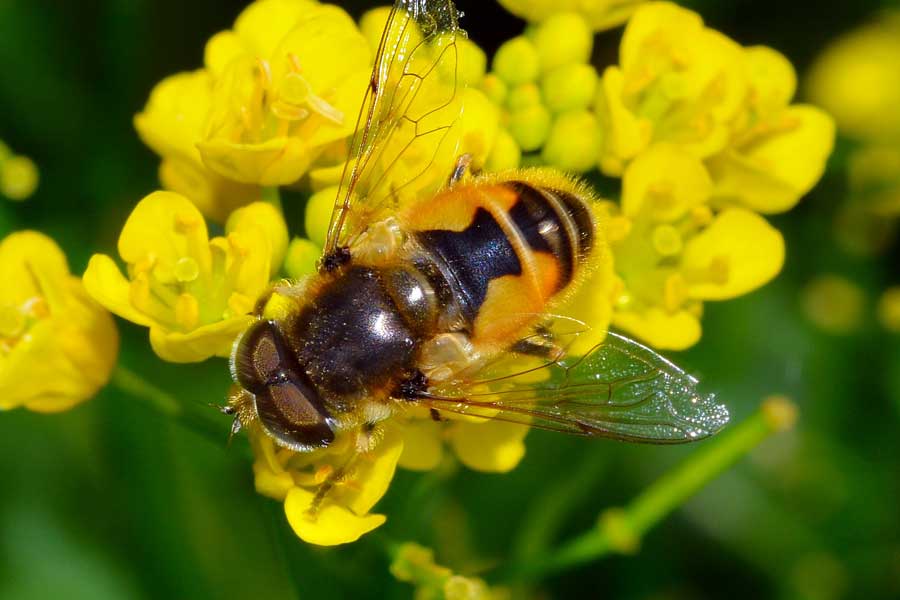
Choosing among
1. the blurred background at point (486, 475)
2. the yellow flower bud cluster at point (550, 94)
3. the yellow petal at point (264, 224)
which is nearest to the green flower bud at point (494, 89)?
the yellow flower bud cluster at point (550, 94)

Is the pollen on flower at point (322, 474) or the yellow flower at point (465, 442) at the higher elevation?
the pollen on flower at point (322, 474)

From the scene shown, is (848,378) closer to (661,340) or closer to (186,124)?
(661,340)

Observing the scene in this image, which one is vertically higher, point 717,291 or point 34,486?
point 717,291

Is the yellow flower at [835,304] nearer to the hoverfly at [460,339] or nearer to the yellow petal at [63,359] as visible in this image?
the hoverfly at [460,339]

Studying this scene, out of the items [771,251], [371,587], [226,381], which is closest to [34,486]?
[226,381]

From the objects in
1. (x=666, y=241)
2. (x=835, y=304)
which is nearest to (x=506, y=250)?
(x=666, y=241)

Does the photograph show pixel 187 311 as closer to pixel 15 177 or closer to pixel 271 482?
pixel 271 482
